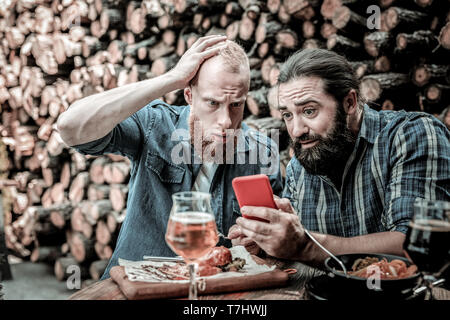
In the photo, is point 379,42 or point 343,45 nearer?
point 379,42

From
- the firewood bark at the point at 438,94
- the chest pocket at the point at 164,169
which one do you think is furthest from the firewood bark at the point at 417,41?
the chest pocket at the point at 164,169

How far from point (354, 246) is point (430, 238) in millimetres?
479

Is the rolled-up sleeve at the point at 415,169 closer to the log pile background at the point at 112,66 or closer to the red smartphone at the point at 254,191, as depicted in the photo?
the red smartphone at the point at 254,191

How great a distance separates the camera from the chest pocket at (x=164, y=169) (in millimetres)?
2096

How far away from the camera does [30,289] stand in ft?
14.4

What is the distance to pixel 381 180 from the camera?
189 cm

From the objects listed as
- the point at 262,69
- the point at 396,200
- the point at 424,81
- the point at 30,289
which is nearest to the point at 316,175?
the point at 396,200

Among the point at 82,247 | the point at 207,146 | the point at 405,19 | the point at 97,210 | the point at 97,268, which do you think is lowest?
the point at 97,268

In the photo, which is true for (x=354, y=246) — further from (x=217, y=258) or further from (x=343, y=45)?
(x=343, y=45)

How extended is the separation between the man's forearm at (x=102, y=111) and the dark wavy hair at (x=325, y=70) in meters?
0.63

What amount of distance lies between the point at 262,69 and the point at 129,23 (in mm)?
1776

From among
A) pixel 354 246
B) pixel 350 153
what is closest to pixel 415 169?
pixel 350 153

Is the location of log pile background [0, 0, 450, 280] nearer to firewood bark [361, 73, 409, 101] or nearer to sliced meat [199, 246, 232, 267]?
firewood bark [361, 73, 409, 101]

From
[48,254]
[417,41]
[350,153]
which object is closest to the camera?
[350,153]
